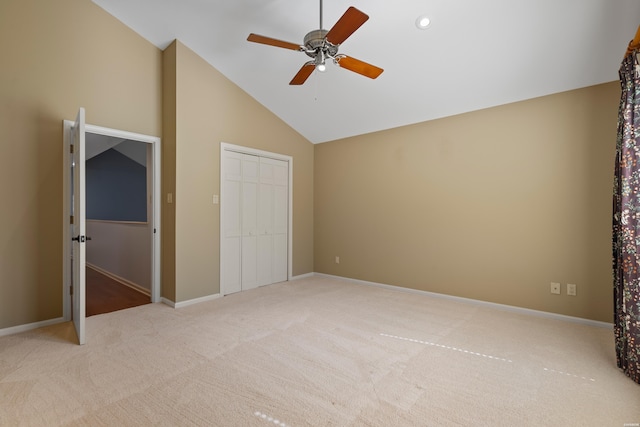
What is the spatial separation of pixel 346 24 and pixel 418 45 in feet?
4.61

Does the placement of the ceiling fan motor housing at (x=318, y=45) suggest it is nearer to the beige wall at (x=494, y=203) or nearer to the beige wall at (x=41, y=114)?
the beige wall at (x=494, y=203)

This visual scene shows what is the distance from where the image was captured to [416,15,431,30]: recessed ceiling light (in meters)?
2.74

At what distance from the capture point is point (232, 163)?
4.23 m

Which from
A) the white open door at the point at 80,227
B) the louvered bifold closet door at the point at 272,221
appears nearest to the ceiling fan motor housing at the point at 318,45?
the white open door at the point at 80,227

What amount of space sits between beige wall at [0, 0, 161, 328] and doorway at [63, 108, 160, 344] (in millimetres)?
64

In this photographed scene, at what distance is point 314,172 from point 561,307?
3.90 meters

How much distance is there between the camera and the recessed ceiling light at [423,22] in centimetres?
274

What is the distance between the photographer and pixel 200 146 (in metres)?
3.83

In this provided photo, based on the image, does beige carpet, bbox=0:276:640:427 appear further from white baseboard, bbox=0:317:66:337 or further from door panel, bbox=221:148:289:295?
door panel, bbox=221:148:289:295

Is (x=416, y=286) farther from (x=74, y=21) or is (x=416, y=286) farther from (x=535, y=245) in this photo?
(x=74, y=21)

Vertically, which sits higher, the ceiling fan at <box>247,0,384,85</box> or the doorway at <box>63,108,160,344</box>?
the ceiling fan at <box>247,0,384,85</box>

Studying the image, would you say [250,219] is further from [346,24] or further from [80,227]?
[346,24]

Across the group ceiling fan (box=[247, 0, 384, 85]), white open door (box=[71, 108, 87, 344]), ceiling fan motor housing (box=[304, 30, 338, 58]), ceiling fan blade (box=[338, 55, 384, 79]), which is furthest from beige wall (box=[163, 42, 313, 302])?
ceiling fan blade (box=[338, 55, 384, 79])

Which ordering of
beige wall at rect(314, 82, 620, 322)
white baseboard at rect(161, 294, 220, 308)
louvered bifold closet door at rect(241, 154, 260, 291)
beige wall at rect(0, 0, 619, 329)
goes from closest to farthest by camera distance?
beige wall at rect(0, 0, 619, 329), beige wall at rect(314, 82, 620, 322), white baseboard at rect(161, 294, 220, 308), louvered bifold closet door at rect(241, 154, 260, 291)
